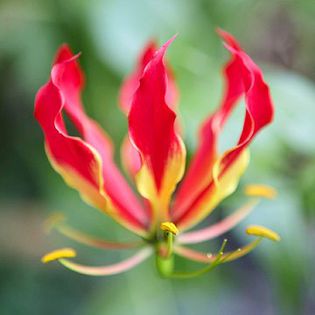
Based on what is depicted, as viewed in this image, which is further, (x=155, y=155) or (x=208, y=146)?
(x=208, y=146)

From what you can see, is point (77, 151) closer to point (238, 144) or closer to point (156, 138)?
point (156, 138)

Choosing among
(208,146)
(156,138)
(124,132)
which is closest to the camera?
(156,138)

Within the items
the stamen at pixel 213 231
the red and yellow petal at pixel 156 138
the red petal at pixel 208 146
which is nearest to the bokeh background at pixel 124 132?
the stamen at pixel 213 231

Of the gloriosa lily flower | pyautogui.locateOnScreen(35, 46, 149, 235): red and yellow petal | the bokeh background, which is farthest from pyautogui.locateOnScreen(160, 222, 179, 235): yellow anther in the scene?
the bokeh background

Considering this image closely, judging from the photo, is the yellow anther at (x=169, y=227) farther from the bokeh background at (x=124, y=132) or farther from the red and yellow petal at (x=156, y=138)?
the bokeh background at (x=124, y=132)

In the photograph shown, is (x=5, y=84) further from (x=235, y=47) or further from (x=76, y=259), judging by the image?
(x=235, y=47)

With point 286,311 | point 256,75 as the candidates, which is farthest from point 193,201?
point 286,311

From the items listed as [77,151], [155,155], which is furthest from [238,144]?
[77,151]
